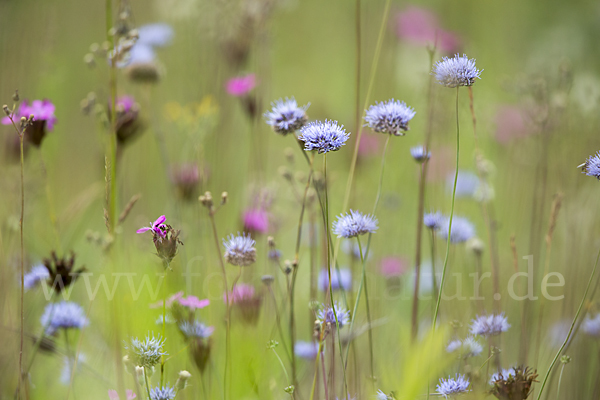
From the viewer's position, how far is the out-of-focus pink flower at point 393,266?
1.31 metres

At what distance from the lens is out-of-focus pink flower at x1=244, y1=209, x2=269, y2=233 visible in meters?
1.12

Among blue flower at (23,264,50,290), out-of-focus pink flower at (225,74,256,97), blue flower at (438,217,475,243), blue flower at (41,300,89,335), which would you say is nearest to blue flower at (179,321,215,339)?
blue flower at (41,300,89,335)

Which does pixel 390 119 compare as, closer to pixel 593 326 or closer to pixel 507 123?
pixel 593 326

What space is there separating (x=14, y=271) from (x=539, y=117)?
1.27m

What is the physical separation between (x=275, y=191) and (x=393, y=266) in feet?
1.34

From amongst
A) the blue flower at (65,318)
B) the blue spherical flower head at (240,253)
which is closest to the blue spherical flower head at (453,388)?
the blue spherical flower head at (240,253)

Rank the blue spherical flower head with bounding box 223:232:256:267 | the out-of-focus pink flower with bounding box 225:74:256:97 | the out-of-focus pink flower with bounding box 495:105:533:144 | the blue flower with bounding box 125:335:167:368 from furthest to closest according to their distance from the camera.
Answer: the out-of-focus pink flower with bounding box 495:105:533:144 < the out-of-focus pink flower with bounding box 225:74:256:97 < the blue spherical flower head with bounding box 223:232:256:267 < the blue flower with bounding box 125:335:167:368

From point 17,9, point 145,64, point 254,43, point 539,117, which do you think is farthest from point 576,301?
point 17,9

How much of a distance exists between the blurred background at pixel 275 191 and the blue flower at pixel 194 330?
58 millimetres

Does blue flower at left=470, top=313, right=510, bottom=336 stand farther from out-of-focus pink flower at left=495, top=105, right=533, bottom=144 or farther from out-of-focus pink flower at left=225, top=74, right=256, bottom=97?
out-of-focus pink flower at left=495, top=105, right=533, bottom=144

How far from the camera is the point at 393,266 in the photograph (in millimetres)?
1333

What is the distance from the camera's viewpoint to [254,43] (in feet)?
4.62

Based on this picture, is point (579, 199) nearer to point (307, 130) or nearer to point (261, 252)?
point (261, 252)

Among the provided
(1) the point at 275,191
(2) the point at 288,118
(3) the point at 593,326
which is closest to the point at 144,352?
(2) the point at 288,118
